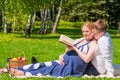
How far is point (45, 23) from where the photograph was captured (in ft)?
152

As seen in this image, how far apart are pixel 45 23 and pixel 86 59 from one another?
36.1 meters

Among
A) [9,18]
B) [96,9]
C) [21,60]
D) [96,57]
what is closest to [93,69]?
[96,57]

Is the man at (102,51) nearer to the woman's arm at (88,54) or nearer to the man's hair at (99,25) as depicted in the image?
the man's hair at (99,25)

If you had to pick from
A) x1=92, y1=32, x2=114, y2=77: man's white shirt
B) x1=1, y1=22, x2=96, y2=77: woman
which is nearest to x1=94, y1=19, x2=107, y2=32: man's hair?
x1=1, y1=22, x2=96, y2=77: woman

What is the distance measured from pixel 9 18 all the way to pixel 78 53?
1303 inches

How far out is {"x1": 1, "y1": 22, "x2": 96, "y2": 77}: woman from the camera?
33.8 ft

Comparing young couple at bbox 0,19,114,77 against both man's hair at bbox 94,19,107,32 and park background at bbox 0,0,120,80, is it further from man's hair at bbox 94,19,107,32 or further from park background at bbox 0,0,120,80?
park background at bbox 0,0,120,80

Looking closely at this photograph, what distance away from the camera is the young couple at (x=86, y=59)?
33.7ft

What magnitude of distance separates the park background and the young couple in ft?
2.53

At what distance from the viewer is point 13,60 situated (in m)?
11.2

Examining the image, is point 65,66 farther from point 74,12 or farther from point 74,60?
point 74,12

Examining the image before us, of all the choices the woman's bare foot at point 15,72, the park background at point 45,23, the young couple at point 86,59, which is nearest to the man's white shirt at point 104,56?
the young couple at point 86,59

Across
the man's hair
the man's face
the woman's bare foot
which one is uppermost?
the man's hair

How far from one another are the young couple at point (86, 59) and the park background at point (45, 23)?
77 centimetres
